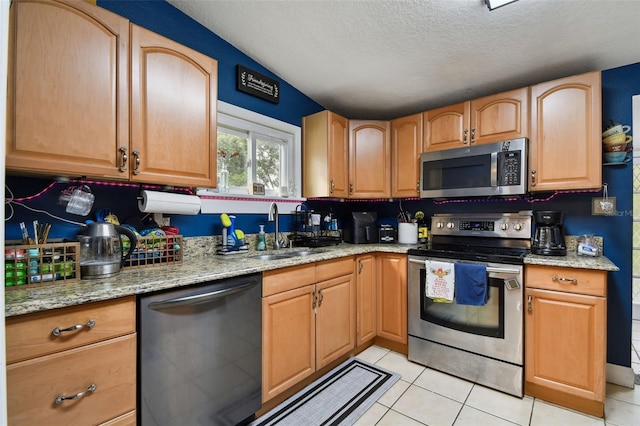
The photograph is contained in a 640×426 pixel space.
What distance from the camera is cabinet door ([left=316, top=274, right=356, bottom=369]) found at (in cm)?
204

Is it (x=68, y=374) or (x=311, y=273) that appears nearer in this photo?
(x=68, y=374)

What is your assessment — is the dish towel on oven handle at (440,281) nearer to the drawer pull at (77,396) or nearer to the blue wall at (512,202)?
the blue wall at (512,202)

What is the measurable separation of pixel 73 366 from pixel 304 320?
1183 mm

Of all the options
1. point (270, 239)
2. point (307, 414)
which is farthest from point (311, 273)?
point (307, 414)

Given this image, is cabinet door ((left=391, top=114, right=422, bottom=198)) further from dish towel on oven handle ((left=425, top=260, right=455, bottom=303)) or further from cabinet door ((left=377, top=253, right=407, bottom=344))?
dish towel on oven handle ((left=425, top=260, right=455, bottom=303))

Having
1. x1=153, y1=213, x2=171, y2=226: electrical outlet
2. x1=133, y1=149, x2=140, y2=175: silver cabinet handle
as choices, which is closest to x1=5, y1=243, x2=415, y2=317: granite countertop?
x1=153, y1=213, x2=171, y2=226: electrical outlet

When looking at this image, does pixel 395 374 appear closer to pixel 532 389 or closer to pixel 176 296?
pixel 532 389

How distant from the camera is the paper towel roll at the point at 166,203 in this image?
1.56m

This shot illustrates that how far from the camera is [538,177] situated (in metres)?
2.15

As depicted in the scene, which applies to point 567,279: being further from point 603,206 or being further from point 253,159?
point 253,159

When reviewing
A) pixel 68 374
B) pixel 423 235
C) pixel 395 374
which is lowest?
pixel 395 374

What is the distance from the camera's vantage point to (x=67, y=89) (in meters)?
1.21

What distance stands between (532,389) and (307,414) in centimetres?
148

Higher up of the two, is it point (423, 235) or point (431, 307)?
point (423, 235)
